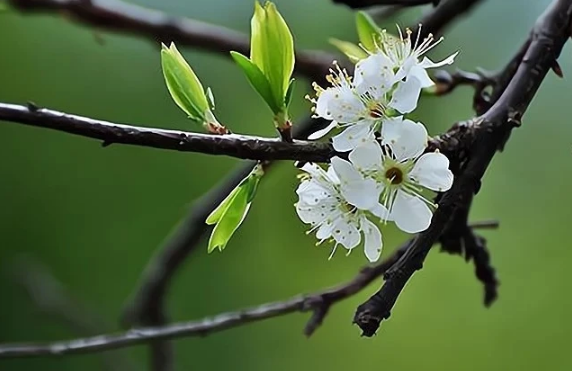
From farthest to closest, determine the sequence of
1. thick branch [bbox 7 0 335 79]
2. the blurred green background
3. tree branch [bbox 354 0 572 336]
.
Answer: the blurred green background
thick branch [bbox 7 0 335 79]
tree branch [bbox 354 0 572 336]

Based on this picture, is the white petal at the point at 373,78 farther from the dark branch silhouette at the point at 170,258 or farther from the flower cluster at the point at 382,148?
the dark branch silhouette at the point at 170,258

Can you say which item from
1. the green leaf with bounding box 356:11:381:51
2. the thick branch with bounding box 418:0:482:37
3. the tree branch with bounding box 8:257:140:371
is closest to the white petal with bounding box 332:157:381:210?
the green leaf with bounding box 356:11:381:51

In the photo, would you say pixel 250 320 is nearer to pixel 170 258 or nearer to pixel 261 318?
pixel 261 318

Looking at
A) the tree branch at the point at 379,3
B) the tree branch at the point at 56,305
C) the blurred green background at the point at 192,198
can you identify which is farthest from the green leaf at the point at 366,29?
the blurred green background at the point at 192,198

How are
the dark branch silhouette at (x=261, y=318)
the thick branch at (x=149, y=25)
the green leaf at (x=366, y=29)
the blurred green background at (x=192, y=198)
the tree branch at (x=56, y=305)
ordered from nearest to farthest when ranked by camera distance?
the green leaf at (x=366, y=29)
the dark branch silhouette at (x=261, y=318)
the thick branch at (x=149, y=25)
the tree branch at (x=56, y=305)
the blurred green background at (x=192, y=198)

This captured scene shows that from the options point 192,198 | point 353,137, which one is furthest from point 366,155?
point 192,198

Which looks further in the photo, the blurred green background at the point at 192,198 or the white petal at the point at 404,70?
the blurred green background at the point at 192,198

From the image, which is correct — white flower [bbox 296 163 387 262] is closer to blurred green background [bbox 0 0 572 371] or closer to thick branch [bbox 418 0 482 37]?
thick branch [bbox 418 0 482 37]
